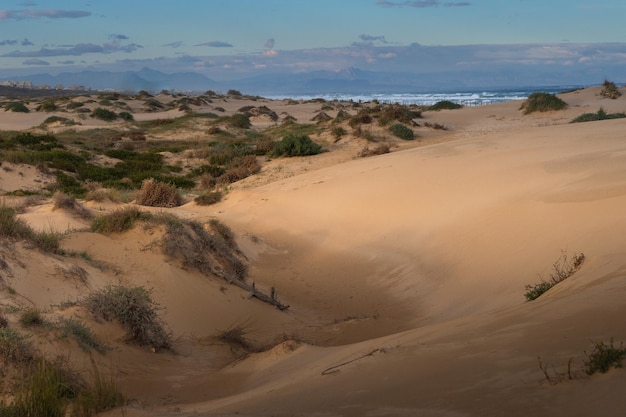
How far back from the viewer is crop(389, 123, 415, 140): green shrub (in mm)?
26748

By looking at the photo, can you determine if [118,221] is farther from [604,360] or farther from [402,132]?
[402,132]

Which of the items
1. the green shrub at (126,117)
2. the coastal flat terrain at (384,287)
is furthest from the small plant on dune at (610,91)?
the green shrub at (126,117)

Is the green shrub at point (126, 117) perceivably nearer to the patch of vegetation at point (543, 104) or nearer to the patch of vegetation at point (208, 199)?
the patch of vegetation at point (543, 104)

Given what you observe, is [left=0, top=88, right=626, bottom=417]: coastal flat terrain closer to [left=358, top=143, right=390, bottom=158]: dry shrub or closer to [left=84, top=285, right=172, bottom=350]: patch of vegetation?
[left=84, top=285, right=172, bottom=350]: patch of vegetation

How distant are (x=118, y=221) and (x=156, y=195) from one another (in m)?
7.00

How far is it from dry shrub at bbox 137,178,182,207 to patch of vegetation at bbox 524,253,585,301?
11315mm

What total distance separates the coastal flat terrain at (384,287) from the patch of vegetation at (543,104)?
13.4 m

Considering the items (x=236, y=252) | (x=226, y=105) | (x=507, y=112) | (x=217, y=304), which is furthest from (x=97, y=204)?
(x=226, y=105)

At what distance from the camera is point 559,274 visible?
777 cm

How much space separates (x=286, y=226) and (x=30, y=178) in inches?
418

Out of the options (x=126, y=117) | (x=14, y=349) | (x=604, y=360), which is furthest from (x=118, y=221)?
(x=126, y=117)

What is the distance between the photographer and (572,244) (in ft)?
29.8

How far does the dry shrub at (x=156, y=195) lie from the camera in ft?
56.2

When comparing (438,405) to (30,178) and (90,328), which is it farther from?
(30,178)
